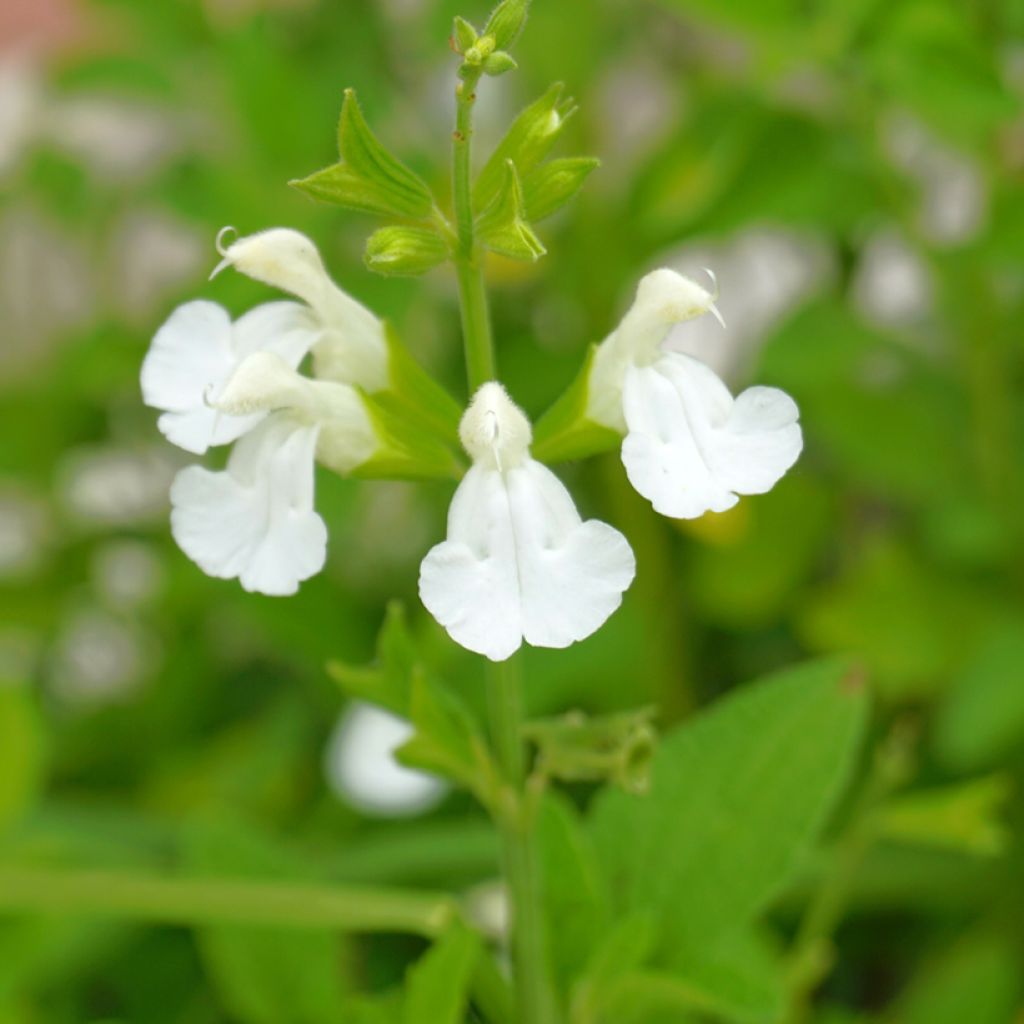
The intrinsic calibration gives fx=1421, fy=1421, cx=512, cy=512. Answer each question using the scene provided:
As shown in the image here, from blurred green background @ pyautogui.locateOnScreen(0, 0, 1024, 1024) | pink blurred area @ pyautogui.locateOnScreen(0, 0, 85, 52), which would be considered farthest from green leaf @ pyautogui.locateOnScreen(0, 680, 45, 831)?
pink blurred area @ pyautogui.locateOnScreen(0, 0, 85, 52)

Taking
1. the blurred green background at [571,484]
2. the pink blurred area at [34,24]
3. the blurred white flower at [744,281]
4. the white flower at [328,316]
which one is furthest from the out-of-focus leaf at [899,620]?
the pink blurred area at [34,24]

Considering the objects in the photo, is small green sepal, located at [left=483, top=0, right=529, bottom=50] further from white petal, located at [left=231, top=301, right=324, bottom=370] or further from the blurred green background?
the blurred green background

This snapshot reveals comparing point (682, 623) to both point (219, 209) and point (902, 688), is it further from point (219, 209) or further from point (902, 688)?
point (219, 209)

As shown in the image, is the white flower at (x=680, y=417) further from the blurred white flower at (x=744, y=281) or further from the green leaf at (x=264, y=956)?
the blurred white flower at (x=744, y=281)

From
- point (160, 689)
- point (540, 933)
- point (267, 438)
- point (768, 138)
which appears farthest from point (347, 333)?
point (160, 689)

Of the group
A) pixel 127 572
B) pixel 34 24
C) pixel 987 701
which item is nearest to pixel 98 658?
pixel 127 572

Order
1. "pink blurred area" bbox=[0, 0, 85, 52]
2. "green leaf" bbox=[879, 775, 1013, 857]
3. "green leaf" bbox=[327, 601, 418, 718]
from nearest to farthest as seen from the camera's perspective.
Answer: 1. "green leaf" bbox=[327, 601, 418, 718]
2. "green leaf" bbox=[879, 775, 1013, 857]
3. "pink blurred area" bbox=[0, 0, 85, 52]

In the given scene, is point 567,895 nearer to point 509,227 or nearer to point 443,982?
point 443,982
